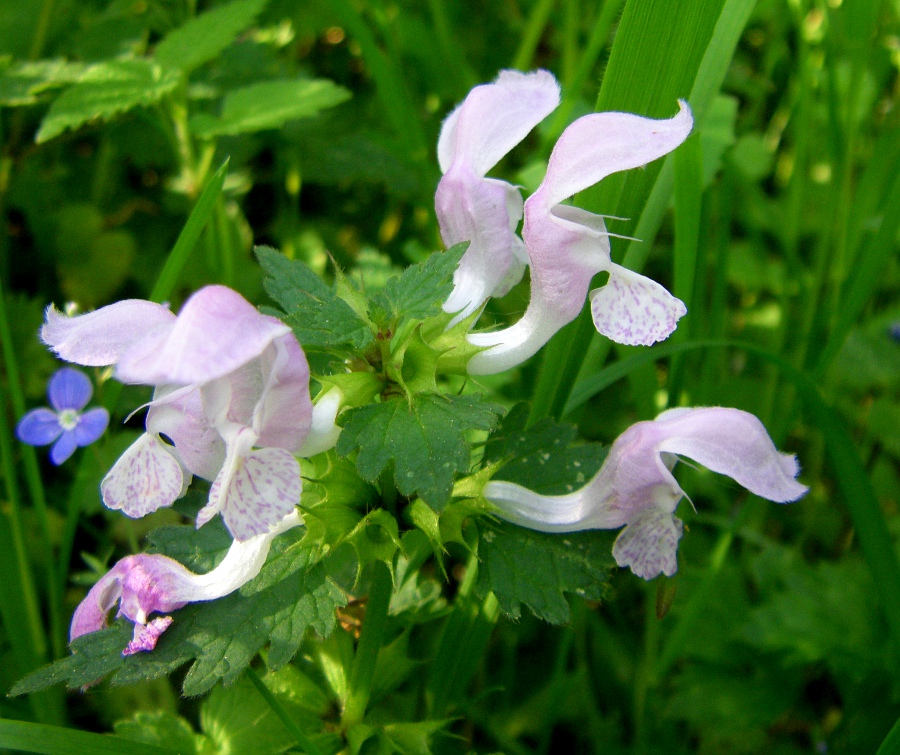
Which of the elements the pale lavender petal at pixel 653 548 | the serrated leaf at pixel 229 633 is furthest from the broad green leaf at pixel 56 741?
the pale lavender petal at pixel 653 548

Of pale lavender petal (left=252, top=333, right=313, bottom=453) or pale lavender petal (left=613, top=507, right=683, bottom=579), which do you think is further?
pale lavender petal (left=613, top=507, right=683, bottom=579)

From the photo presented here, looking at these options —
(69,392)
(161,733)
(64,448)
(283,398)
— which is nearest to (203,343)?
(283,398)

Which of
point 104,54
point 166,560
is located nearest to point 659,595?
point 166,560

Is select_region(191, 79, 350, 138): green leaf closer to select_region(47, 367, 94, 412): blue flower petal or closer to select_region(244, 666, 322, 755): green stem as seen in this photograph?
select_region(47, 367, 94, 412): blue flower petal

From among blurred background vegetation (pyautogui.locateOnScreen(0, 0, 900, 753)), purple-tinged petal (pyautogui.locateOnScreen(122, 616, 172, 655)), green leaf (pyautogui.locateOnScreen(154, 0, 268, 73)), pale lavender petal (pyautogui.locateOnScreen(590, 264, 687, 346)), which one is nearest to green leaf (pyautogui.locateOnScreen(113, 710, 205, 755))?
Answer: blurred background vegetation (pyautogui.locateOnScreen(0, 0, 900, 753))

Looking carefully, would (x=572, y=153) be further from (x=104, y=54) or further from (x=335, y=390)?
(x=104, y=54)

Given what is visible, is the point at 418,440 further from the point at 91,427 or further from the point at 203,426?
the point at 91,427

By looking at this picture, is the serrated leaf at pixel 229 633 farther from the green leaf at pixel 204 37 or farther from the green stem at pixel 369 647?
the green leaf at pixel 204 37
